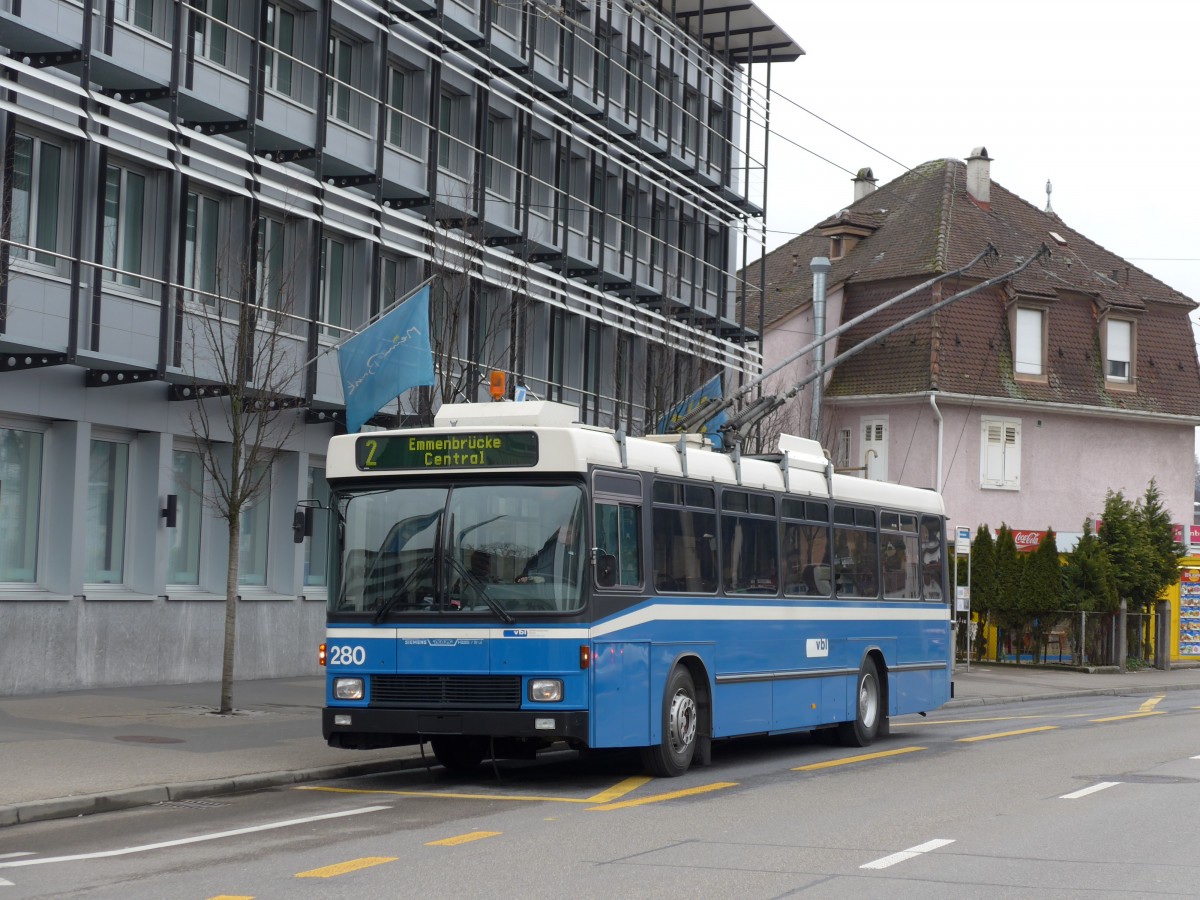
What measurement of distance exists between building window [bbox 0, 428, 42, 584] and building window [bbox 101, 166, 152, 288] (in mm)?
2575

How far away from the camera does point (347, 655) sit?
46.8ft

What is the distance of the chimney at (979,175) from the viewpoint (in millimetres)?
57000

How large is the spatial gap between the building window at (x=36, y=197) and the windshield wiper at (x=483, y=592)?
989 centimetres

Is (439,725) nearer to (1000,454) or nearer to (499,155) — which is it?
(499,155)

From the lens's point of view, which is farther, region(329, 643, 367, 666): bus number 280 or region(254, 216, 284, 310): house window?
region(254, 216, 284, 310): house window

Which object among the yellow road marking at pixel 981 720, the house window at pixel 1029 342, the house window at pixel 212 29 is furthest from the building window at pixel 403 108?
the house window at pixel 1029 342

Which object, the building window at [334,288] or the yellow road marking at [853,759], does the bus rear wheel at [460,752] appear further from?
the building window at [334,288]

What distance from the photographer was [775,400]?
21.5 m

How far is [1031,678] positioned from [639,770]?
75.3 ft

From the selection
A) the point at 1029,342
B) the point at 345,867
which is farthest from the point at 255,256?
the point at 1029,342

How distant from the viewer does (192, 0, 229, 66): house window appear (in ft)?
81.6

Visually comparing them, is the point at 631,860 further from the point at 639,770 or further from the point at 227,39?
the point at 227,39

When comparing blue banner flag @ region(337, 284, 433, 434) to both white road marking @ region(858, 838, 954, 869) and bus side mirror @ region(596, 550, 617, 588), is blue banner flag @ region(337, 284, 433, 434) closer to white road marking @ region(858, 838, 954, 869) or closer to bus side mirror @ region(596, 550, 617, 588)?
bus side mirror @ region(596, 550, 617, 588)

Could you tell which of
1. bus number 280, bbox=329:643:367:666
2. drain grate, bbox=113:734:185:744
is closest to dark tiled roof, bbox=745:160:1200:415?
drain grate, bbox=113:734:185:744
